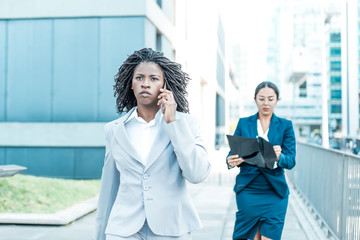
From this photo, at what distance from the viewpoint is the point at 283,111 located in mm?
112562

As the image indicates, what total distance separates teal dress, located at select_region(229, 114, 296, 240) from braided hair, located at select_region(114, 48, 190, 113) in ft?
5.58

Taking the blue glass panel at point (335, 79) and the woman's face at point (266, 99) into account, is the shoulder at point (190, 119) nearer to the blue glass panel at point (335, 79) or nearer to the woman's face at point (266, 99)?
the woman's face at point (266, 99)

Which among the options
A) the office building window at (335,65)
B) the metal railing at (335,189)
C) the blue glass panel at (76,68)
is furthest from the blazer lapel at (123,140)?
the office building window at (335,65)

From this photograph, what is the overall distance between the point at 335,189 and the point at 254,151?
10.4ft

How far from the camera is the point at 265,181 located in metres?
4.53

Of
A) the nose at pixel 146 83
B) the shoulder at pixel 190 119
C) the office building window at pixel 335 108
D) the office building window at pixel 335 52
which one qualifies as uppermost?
the office building window at pixel 335 52

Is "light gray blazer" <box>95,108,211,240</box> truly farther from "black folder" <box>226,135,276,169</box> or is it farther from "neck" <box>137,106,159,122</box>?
"black folder" <box>226,135,276,169</box>

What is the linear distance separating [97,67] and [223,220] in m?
7.81

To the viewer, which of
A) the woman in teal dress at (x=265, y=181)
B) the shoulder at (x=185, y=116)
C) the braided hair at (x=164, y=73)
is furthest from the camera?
the woman in teal dress at (x=265, y=181)

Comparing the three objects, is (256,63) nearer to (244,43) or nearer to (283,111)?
(244,43)

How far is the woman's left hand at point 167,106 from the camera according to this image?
256 cm

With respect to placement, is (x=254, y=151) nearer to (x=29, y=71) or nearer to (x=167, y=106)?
(x=167, y=106)

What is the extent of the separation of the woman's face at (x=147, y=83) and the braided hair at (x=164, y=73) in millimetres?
70

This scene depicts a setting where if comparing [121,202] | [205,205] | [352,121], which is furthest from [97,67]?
[352,121]
